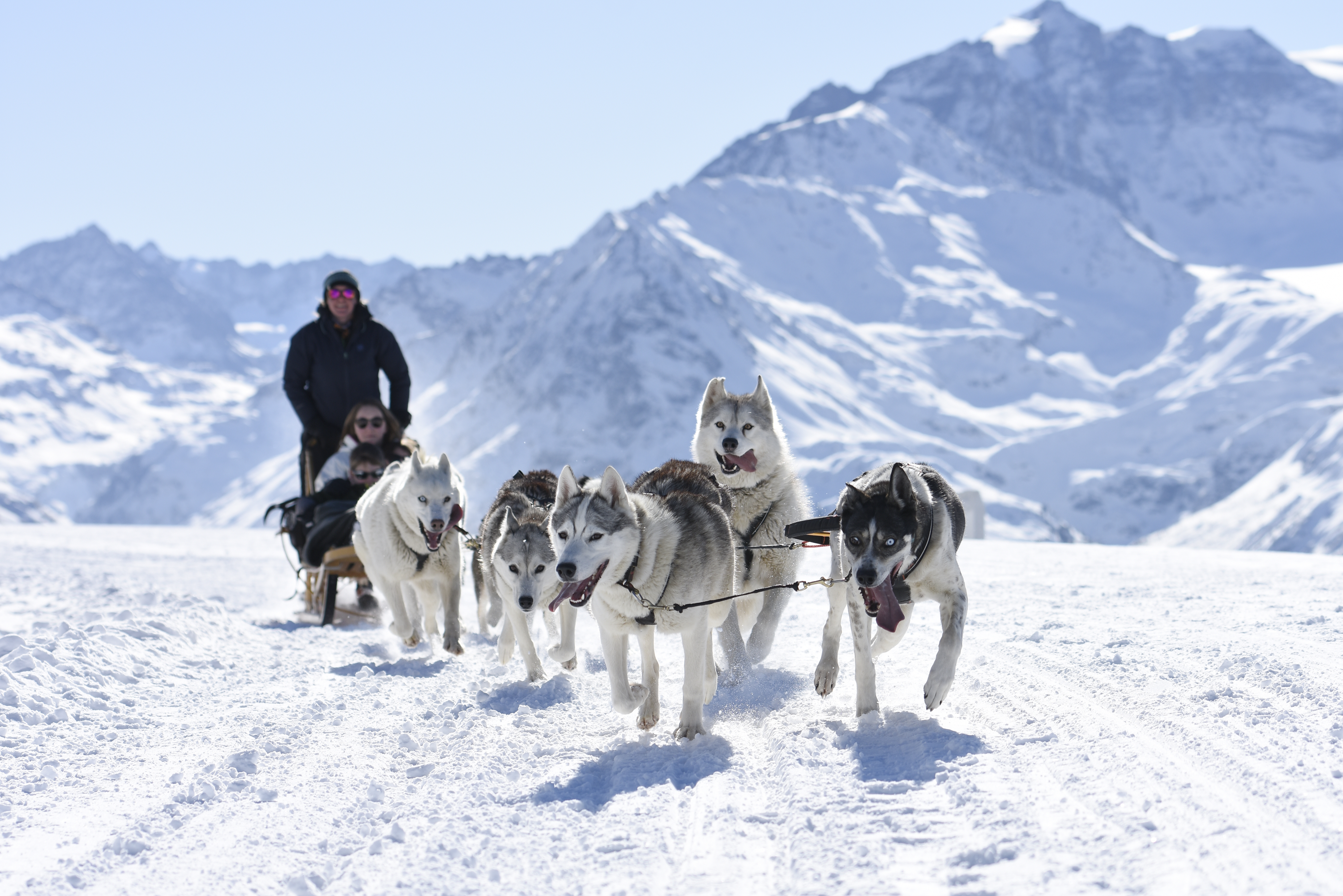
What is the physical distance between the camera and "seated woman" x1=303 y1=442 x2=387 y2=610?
27.4 feet

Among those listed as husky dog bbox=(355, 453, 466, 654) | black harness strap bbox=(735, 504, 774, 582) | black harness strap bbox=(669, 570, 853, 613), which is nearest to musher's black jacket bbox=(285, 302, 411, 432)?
husky dog bbox=(355, 453, 466, 654)

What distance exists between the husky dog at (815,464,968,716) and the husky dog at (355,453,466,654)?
307 centimetres

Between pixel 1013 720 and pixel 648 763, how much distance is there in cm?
154

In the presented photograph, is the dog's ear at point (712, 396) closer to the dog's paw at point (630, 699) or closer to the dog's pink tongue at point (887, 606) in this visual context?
the dog's paw at point (630, 699)

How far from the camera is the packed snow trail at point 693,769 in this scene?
2.95m

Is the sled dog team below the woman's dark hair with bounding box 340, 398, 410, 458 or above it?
below

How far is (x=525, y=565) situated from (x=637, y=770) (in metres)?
1.56

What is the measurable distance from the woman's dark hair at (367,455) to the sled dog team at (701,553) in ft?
4.86

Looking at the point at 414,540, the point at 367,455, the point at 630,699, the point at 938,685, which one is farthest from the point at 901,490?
the point at 367,455

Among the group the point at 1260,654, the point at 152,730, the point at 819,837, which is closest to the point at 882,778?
the point at 819,837

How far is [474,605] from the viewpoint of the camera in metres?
10.2

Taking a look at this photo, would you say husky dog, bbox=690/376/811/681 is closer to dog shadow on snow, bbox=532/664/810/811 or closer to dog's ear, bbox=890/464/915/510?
dog shadow on snow, bbox=532/664/810/811

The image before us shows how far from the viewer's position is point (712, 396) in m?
6.75

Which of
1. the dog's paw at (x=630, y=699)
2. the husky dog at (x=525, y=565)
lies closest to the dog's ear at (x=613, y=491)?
the husky dog at (x=525, y=565)
